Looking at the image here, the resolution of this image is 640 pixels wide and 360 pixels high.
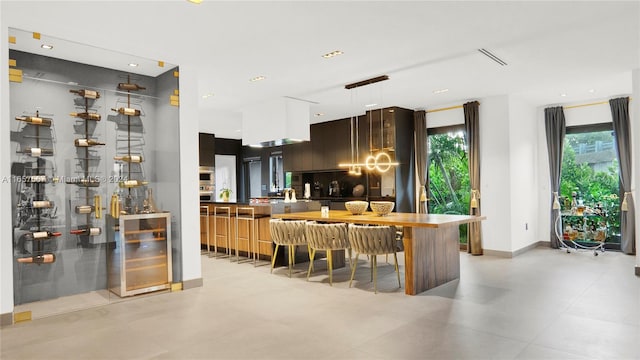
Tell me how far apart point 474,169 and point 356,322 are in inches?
188

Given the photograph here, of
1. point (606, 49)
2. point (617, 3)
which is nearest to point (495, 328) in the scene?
point (617, 3)

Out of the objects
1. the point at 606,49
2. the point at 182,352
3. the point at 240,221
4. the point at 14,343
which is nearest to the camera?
the point at 182,352

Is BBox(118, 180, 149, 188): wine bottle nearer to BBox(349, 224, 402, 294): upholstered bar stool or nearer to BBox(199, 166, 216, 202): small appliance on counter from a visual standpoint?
BBox(349, 224, 402, 294): upholstered bar stool

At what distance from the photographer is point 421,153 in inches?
331

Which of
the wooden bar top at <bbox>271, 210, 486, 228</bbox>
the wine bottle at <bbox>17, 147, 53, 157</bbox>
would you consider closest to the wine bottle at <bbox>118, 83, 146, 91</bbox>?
the wine bottle at <bbox>17, 147, 53, 157</bbox>

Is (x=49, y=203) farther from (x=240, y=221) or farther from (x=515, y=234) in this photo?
(x=515, y=234)

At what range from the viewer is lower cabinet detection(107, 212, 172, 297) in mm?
4785

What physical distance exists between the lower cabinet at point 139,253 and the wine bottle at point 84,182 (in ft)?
1.42

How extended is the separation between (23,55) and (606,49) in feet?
21.1

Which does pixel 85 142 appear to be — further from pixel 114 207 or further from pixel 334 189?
pixel 334 189

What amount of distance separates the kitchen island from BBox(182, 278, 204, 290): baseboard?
1.66 meters

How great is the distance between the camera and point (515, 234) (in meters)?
7.28

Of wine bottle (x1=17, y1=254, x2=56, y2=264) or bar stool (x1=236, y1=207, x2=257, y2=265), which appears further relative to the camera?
bar stool (x1=236, y1=207, x2=257, y2=265)

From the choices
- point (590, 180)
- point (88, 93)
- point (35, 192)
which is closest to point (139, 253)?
point (35, 192)
